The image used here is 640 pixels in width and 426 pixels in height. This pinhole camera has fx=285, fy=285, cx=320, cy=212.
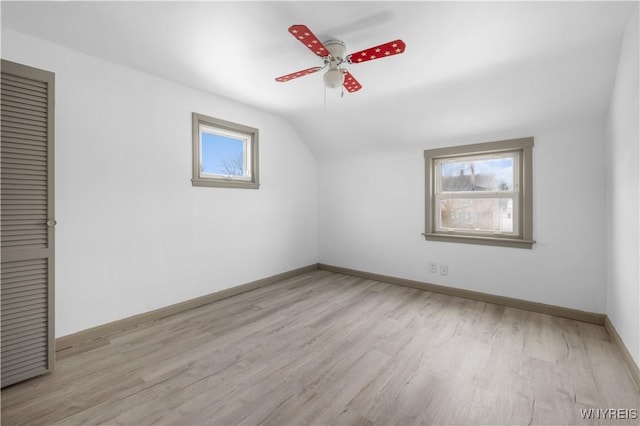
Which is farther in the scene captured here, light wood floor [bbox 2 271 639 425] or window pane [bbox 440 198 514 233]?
window pane [bbox 440 198 514 233]

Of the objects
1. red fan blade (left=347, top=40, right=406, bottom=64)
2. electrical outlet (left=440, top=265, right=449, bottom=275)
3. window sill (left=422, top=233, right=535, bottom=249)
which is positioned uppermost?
red fan blade (left=347, top=40, right=406, bottom=64)

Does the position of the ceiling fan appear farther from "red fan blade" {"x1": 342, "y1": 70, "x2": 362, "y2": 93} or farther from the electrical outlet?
the electrical outlet

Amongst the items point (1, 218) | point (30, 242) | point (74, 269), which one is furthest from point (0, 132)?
point (74, 269)

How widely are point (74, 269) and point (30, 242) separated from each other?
22.1 inches

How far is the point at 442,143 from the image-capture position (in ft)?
12.1

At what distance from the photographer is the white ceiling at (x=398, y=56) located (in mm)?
1896

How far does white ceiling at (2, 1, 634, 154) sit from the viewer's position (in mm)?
1896

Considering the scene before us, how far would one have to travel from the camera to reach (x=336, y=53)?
227 cm

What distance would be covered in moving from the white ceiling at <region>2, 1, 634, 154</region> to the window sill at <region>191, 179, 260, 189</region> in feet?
3.41

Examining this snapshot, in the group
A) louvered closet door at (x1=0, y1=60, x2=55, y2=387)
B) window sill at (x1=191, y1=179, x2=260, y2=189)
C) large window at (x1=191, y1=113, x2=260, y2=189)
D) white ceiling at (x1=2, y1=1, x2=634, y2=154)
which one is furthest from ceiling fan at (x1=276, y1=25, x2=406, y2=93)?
louvered closet door at (x1=0, y1=60, x2=55, y2=387)

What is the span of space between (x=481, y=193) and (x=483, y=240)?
586 millimetres

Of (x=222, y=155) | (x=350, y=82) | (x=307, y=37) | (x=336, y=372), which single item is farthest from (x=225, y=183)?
(x=336, y=372)

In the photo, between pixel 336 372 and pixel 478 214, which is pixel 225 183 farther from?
pixel 478 214

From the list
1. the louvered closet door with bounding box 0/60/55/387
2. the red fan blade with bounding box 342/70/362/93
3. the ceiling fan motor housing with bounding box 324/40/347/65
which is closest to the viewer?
the louvered closet door with bounding box 0/60/55/387
